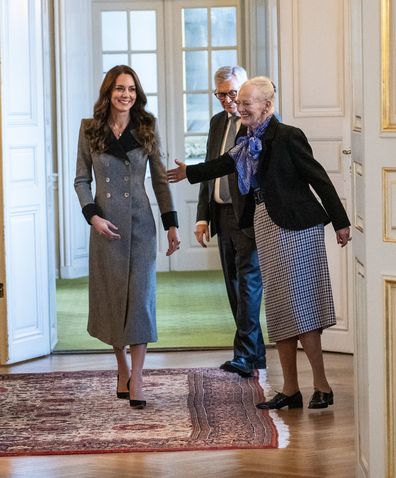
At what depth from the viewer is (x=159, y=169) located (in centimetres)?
538

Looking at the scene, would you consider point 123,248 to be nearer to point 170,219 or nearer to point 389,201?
point 170,219

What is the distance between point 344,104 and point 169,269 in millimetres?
4425

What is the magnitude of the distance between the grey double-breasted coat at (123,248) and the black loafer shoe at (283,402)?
605 mm

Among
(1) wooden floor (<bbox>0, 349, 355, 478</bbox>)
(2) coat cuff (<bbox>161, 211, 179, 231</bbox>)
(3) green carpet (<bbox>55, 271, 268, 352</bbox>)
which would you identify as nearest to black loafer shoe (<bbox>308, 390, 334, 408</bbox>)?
(1) wooden floor (<bbox>0, 349, 355, 478</bbox>)

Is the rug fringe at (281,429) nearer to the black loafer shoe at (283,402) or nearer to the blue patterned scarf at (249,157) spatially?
the black loafer shoe at (283,402)

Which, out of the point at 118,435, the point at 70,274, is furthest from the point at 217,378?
the point at 70,274

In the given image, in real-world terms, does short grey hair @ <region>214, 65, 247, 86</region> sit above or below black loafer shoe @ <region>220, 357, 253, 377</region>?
above

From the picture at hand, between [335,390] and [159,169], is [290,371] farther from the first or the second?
[159,169]

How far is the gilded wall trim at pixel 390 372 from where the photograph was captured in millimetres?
3600

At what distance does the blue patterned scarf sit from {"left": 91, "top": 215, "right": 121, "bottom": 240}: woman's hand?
0.61 meters

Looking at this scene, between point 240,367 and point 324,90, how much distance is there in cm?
168

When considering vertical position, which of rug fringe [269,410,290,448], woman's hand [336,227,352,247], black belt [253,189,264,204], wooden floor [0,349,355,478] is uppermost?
black belt [253,189,264,204]

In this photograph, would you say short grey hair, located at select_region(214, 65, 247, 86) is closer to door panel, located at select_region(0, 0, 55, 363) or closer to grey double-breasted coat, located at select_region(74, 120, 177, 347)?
grey double-breasted coat, located at select_region(74, 120, 177, 347)

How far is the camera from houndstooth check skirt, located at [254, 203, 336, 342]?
196 inches
